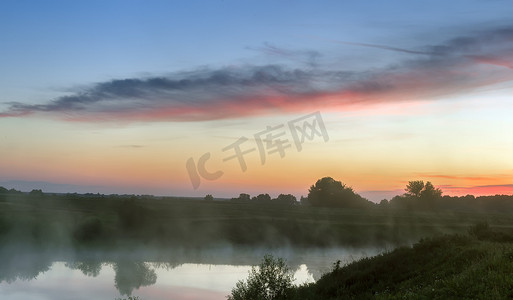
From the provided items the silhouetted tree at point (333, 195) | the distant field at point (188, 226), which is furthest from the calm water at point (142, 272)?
the silhouetted tree at point (333, 195)

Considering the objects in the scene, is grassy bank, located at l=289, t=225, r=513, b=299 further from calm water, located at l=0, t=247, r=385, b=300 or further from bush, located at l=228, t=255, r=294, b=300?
calm water, located at l=0, t=247, r=385, b=300

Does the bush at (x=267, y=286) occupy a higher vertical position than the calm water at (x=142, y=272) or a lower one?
higher

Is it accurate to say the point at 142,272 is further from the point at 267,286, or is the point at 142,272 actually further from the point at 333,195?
the point at 333,195

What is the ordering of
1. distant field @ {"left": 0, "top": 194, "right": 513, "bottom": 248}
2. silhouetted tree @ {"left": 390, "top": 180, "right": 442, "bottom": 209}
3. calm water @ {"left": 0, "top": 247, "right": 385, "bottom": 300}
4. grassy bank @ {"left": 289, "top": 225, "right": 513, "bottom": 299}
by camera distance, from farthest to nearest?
silhouetted tree @ {"left": 390, "top": 180, "right": 442, "bottom": 209}
distant field @ {"left": 0, "top": 194, "right": 513, "bottom": 248}
calm water @ {"left": 0, "top": 247, "right": 385, "bottom": 300}
grassy bank @ {"left": 289, "top": 225, "right": 513, "bottom": 299}

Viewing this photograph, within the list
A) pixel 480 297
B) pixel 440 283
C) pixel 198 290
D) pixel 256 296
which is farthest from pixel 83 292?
pixel 480 297

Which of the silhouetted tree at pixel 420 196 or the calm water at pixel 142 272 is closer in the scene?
the calm water at pixel 142 272

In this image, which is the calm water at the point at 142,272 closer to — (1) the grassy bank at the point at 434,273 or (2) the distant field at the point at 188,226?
(2) the distant field at the point at 188,226

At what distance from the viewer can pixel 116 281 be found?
167 ft

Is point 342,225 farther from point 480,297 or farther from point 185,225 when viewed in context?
point 480,297

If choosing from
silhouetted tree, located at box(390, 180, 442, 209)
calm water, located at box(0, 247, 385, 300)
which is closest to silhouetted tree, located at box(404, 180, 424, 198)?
silhouetted tree, located at box(390, 180, 442, 209)

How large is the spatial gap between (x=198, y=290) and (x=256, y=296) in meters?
15.2

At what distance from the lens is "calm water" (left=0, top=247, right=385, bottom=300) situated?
45.4 m

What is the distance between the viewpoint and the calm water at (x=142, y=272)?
45.4m

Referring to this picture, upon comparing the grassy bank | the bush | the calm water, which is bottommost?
the calm water
